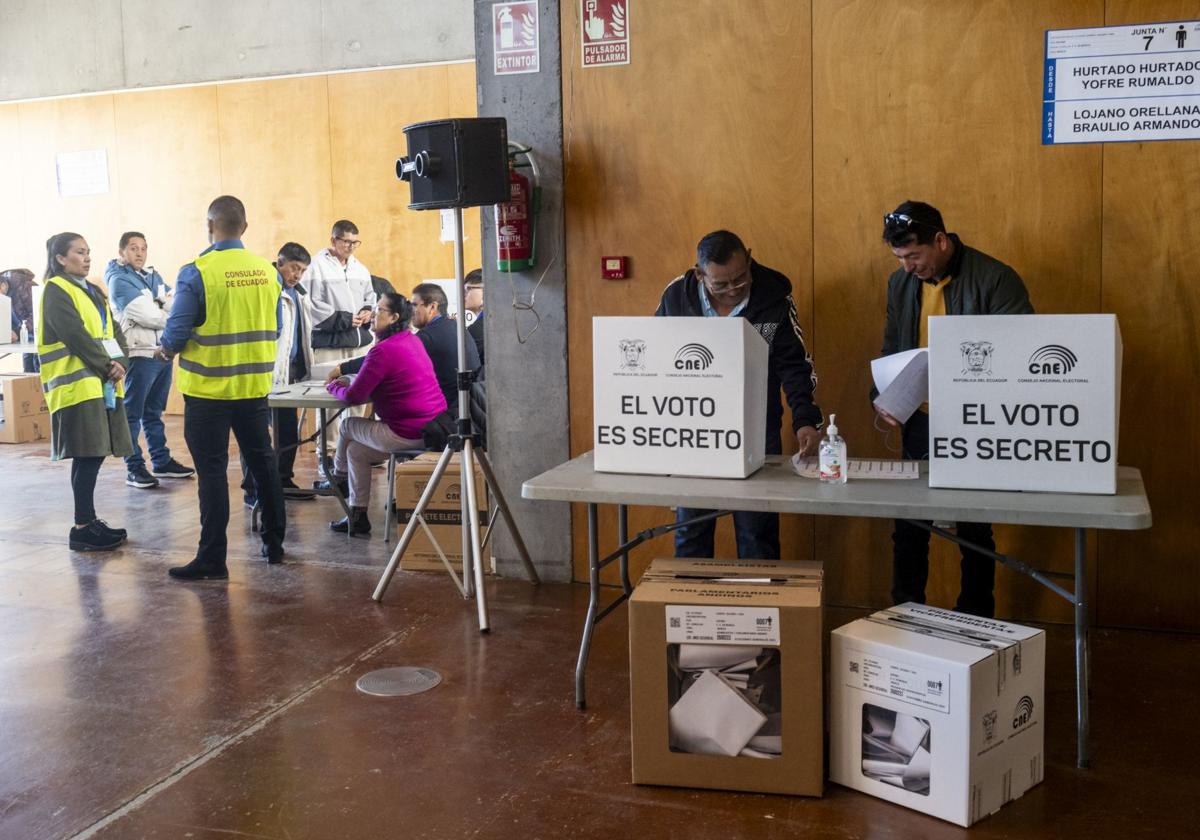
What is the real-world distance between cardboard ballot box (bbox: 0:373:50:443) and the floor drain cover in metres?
6.34

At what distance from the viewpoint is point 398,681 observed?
372 centimetres

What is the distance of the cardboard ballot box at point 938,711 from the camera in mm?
2652

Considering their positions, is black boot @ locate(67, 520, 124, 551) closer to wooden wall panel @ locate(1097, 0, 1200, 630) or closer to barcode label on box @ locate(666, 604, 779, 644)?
barcode label on box @ locate(666, 604, 779, 644)

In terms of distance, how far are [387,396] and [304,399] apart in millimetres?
455

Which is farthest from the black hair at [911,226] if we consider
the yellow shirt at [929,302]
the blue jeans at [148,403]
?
the blue jeans at [148,403]

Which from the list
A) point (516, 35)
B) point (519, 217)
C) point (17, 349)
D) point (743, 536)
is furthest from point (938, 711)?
point (17, 349)

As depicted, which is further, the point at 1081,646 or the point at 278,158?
the point at 278,158

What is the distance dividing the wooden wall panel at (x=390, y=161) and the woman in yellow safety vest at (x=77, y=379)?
11.6 feet

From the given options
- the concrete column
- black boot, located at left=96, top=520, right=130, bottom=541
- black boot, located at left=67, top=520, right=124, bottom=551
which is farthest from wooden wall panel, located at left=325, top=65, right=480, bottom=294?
the concrete column

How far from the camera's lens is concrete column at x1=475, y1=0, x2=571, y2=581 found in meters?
4.58

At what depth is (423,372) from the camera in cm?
547

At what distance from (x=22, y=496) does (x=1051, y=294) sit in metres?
5.84

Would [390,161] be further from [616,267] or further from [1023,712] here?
[1023,712]

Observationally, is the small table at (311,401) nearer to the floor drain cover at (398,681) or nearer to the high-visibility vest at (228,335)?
the high-visibility vest at (228,335)
